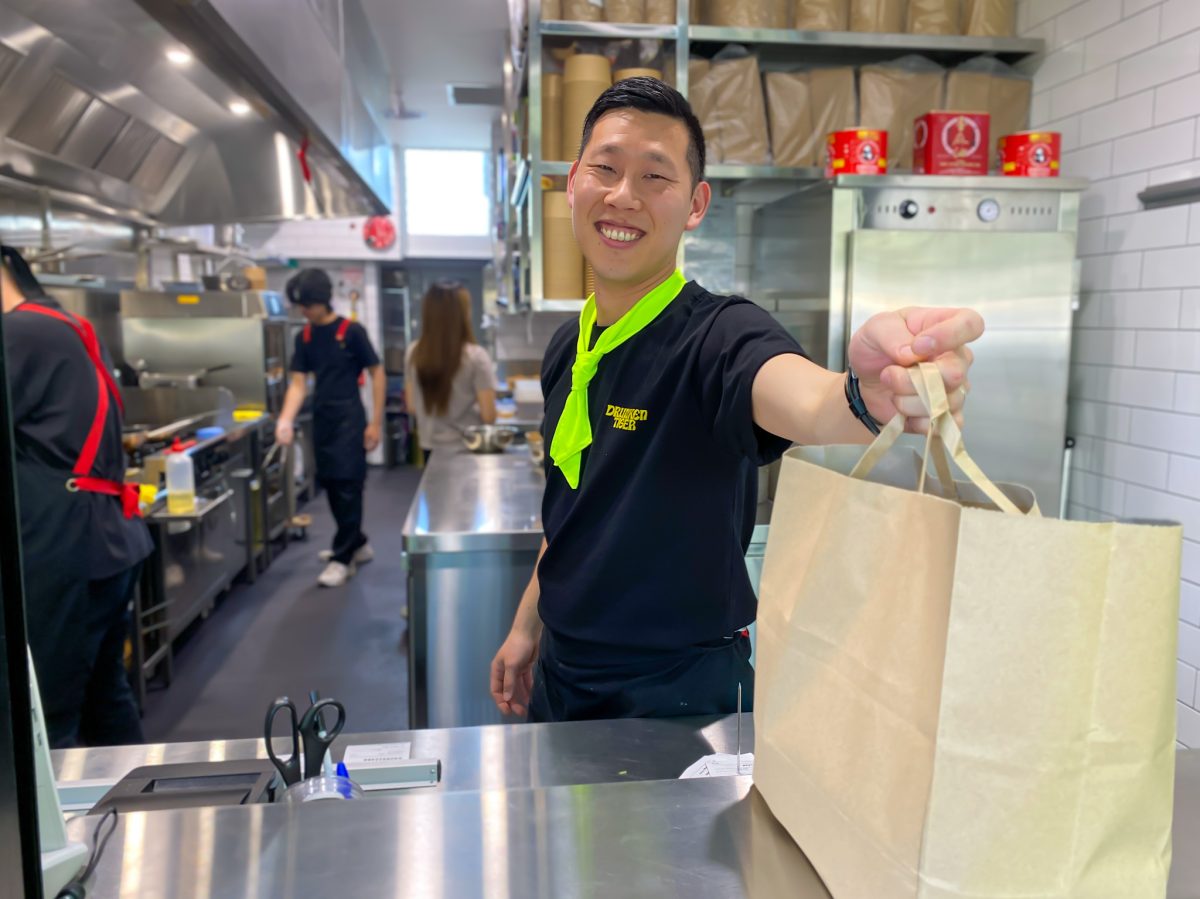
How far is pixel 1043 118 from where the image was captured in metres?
2.88

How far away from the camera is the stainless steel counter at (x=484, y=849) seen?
0.62 m

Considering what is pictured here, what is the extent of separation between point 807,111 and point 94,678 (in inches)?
114

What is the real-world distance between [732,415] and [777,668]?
0.43 m

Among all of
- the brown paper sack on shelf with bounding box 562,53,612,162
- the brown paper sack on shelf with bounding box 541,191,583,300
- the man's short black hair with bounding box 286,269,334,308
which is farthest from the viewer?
the man's short black hair with bounding box 286,269,334,308

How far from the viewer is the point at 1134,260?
8.21ft

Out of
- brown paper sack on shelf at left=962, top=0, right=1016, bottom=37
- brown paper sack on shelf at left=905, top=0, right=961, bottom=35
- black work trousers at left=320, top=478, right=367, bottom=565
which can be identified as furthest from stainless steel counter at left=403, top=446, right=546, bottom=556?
brown paper sack on shelf at left=962, top=0, right=1016, bottom=37

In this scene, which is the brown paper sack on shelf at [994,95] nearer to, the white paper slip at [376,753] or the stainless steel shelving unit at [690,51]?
the stainless steel shelving unit at [690,51]

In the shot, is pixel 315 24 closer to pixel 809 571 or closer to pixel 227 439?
pixel 227 439

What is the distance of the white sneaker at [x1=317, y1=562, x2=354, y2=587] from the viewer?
4.97 meters

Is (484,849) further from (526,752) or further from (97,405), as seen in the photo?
(97,405)

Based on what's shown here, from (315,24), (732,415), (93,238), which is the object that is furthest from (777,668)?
(93,238)

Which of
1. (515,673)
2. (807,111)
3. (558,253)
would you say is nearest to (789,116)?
(807,111)

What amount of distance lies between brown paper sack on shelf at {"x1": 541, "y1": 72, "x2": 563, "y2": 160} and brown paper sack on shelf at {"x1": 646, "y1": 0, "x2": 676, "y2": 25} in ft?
1.11

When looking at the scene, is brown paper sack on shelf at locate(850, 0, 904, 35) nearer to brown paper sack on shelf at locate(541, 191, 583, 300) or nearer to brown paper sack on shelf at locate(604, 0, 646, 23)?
brown paper sack on shelf at locate(604, 0, 646, 23)
